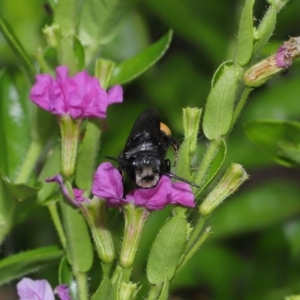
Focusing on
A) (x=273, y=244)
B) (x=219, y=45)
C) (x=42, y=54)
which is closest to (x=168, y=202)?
(x=42, y=54)

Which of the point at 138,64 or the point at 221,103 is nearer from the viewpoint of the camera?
the point at 221,103

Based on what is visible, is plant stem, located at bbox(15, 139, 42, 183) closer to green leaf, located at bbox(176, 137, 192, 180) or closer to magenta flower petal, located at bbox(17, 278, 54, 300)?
magenta flower petal, located at bbox(17, 278, 54, 300)

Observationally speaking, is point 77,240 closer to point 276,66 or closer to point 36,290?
point 36,290

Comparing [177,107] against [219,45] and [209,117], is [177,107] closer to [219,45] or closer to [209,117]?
[219,45]

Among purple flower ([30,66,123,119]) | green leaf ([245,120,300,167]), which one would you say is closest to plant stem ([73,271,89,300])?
purple flower ([30,66,123,119])

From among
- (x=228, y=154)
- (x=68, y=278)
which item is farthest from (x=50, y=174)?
(x=228, y=154)

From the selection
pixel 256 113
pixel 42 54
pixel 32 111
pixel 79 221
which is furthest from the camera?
pixel 256 113
